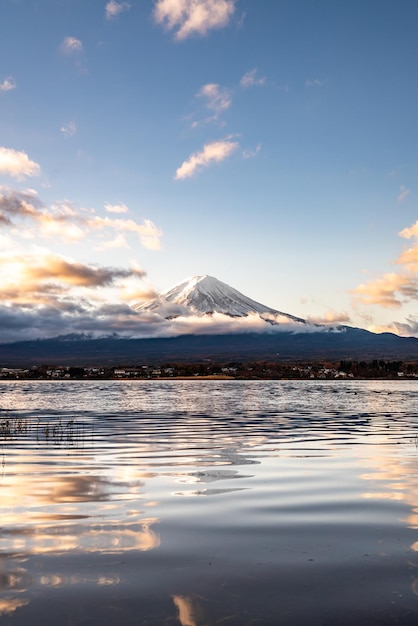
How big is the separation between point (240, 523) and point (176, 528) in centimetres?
139

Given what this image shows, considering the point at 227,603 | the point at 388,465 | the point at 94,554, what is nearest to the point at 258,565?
the point at 227,603

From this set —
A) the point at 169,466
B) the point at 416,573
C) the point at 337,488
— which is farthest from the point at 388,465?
the point at 416,573

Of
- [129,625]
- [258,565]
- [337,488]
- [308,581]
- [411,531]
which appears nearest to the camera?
[129,625]

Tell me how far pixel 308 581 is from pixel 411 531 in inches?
163

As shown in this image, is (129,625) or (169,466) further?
(169,466)

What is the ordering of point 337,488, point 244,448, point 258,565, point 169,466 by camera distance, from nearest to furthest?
point 258,565, point 337,488, point 169,466, point 244,448

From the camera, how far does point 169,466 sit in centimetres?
2262

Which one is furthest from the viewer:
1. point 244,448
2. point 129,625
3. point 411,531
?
point 244,448

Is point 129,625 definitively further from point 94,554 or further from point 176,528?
point 176,528

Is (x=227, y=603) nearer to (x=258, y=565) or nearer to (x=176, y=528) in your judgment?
(x=258, y=565)

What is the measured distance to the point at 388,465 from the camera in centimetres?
2350

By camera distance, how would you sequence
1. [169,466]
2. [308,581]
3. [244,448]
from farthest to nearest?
[244,448], [169,466], [308,581]

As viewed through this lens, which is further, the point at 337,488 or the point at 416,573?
the point at 337,488

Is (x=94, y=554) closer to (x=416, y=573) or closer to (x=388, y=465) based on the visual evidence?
(x=416, y=573)
